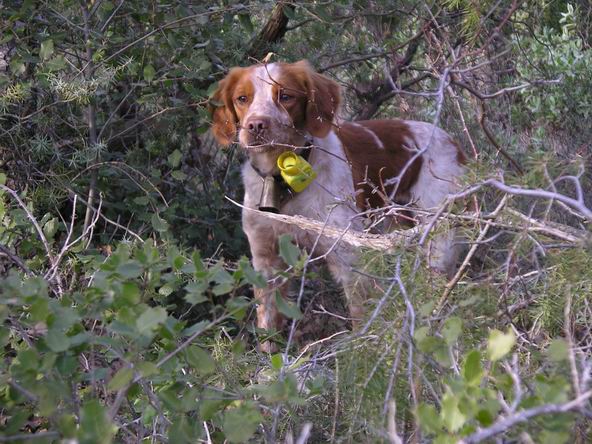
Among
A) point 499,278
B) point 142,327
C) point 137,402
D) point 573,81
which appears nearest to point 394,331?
point 499,278

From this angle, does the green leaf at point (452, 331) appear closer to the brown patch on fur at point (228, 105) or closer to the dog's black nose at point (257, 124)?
the dog's black nose at point (257, 124)

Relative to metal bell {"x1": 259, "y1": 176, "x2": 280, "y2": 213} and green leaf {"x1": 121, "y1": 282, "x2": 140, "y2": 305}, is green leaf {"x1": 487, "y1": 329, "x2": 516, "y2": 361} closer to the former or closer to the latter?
green leaf {"x1": 121, "y1": 282, "x2": 140, "y2": 305}

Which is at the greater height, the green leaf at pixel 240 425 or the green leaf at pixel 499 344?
the green leaf at pixel 499 344

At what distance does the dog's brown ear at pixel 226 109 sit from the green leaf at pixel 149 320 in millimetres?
2571

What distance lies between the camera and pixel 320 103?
446cm

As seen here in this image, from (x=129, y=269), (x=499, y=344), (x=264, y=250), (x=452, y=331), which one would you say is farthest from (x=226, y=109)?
(x=499, y=344)

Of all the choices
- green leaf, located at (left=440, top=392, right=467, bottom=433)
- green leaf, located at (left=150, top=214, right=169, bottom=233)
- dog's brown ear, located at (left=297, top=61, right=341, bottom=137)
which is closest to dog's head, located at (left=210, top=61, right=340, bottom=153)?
dog's brown ear, located at (left=297, top=61, right=341, bottom=137)

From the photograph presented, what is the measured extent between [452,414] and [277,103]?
280 cm

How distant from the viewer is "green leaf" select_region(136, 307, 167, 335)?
1.87 meters

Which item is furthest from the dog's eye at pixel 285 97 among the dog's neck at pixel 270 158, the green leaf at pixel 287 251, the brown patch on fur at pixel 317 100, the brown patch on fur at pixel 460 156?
the green leaf at pixel 287 251

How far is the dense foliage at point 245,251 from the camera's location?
196 cm

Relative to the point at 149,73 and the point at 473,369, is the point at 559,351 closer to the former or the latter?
the point at 473,369

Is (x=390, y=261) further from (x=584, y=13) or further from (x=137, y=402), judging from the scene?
(x=584, y=13)

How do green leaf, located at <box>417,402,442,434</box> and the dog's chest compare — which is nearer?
green leaf, located at <box>417,402,442,434</box>
